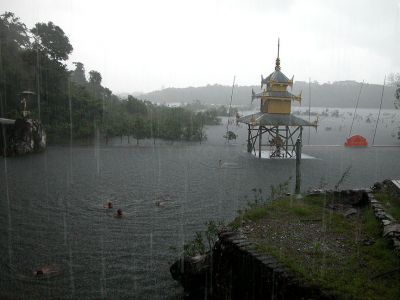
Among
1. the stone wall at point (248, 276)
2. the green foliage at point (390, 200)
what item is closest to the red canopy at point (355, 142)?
the green foliage at point (390, 200)

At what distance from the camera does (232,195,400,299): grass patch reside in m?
6.75

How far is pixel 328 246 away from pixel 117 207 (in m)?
9.70

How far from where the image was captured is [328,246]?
342 inches

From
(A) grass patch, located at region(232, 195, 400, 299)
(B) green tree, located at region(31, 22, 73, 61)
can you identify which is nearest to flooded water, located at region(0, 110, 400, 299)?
(A) grass patch, located at region(232, 195, 400, 299)

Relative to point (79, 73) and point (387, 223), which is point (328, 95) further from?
point (387, 223)

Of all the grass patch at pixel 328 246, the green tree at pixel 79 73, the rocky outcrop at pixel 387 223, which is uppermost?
the green tree at pixel 79 73

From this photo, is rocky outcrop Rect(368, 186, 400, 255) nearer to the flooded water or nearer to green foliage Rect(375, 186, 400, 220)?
green foliage Rect(375, 186, 400, 220)

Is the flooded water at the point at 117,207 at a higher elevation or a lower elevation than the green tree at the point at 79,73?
lower

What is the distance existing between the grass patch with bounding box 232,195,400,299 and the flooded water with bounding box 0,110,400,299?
2852mm

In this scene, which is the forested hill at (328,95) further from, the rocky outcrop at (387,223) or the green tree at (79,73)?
the rocky outcrop at (387,223)

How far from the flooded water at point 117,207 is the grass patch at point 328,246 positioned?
2.85 meters

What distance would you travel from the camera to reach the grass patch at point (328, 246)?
6746 mm

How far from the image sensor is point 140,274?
1048 centimetres


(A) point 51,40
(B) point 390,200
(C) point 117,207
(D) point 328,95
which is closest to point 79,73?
(A) point 51,40
